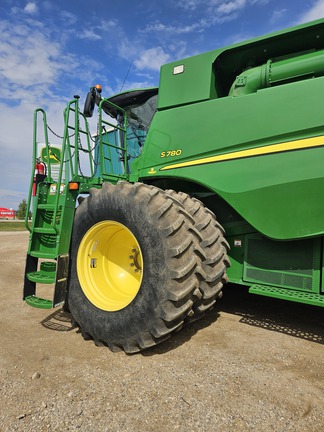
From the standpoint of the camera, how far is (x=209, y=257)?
110 inches

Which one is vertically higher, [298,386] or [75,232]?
[75,232]

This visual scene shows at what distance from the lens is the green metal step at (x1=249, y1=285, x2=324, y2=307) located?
99.6 inches

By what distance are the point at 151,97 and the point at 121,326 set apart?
3.04 m

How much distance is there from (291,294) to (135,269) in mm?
1574

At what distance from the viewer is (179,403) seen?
6.35ft

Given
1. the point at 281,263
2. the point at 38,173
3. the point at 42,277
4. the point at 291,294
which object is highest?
the point at 38,173

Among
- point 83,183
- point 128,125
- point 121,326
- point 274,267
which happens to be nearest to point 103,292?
point 121,326

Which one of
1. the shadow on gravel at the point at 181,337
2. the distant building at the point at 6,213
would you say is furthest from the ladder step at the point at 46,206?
the distant building at the point at 6,213

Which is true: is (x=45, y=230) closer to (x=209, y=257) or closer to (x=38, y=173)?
(x=38, y=173)

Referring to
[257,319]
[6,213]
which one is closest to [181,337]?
[257,319]

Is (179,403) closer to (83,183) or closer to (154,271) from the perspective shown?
(154,271)

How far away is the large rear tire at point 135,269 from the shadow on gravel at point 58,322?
352 millimetres

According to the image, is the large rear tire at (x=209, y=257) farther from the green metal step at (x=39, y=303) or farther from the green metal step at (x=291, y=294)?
the green metal step at (x=39, y=303)

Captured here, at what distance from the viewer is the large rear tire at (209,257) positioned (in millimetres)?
2764
